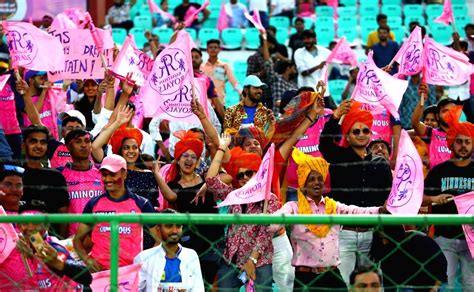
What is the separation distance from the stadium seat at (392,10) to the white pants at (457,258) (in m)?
10.8

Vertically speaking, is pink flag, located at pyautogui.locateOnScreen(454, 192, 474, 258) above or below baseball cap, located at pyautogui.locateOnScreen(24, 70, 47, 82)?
below

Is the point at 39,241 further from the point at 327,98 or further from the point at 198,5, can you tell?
the point at 198,5

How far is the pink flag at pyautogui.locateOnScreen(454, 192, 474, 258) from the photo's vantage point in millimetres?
9820

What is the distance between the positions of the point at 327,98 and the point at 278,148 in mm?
5103

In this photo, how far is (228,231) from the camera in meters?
10.0

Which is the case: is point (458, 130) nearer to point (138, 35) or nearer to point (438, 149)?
point (438, 149)

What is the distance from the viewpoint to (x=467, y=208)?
991cm

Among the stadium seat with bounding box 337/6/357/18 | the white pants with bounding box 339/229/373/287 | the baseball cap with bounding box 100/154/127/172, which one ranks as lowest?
the white pants with bounding box 339/229/373/287

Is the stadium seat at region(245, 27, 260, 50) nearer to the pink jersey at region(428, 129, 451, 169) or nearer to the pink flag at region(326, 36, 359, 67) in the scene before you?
the pink flag at region(326, 36, 359, 67)

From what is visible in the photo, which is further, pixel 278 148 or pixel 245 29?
pixel 245 29

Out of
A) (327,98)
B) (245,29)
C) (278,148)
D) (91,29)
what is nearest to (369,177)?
(278,148)

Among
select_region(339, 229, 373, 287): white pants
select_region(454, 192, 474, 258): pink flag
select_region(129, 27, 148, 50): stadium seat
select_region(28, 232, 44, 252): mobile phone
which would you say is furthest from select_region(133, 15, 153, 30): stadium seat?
select_region(28, 232, 44, 252): mobile phone

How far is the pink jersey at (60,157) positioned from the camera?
453 inches

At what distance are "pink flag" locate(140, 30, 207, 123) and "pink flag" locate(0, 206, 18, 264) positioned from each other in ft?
10.2
